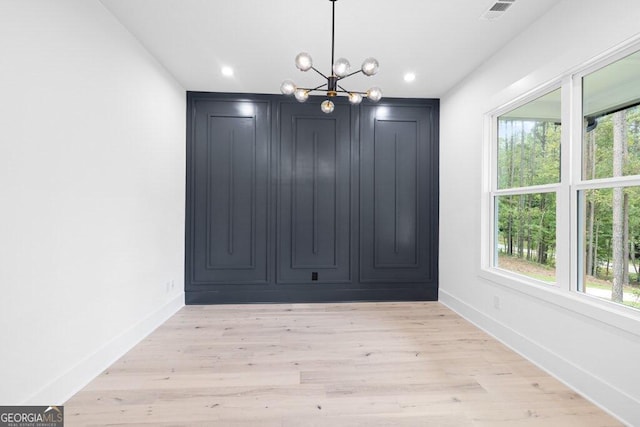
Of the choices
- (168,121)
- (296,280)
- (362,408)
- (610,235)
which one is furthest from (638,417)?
(168,121)

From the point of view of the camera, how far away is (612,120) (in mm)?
1991

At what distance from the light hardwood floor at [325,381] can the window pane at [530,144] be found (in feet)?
5.05

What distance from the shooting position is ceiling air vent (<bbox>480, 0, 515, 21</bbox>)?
7.23 ft

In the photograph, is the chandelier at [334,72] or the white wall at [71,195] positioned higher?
the chandelier at [334,72]

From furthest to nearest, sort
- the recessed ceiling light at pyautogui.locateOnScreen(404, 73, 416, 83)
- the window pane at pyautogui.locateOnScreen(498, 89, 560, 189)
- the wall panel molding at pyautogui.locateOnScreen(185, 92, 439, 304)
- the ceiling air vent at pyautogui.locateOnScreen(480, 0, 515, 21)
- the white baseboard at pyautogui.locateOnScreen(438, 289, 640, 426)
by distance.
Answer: the wall panel molding at pyautogui.locateOnScreen(185, 92, 439, 304) → the recessed ceiling light at pyautogui.locateOnScreen(404, 73, 416, 83) → the window pane at pyautogui.locateOnScreen(498, 89, 560, 189) → the ceiling air vent at pyautogui.locateOnScreen(480, 0, 515, 21) → the white baseboard at pyautogui.locateOnScreen(438, 289, 640, 426)

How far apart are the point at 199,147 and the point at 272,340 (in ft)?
8.38

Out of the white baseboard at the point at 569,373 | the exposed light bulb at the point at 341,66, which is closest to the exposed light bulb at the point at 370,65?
the exposed light bulb at the point at 341,66

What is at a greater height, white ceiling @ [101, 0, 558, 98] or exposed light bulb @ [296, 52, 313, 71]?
white ceiling @ [101, 0, 558, 98]

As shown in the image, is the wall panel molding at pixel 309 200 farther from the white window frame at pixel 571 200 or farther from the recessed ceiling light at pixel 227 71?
the white window frame at pixel 571 200

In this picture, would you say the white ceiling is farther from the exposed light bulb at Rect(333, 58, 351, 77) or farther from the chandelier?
the exposed light bulb at Rect(333, 58, 351, 77)

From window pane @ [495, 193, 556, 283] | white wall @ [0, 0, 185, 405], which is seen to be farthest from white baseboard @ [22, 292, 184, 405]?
window pane @ [495, 193, 556, 283]

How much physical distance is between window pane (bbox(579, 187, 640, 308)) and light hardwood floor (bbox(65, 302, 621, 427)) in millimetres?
753

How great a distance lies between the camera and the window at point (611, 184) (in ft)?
6.11

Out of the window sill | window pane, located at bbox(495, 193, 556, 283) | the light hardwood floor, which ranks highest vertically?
window pane, located at bbox(495, 193, 556, 283)
